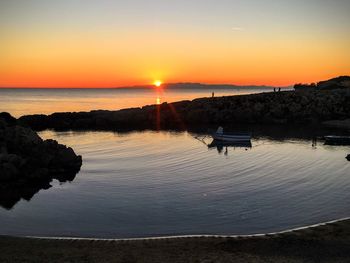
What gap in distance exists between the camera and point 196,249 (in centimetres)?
2183

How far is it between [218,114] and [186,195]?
6468 centimetres

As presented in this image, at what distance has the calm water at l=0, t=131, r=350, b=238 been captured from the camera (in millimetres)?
27250

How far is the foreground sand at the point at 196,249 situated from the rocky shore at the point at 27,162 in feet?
45.1

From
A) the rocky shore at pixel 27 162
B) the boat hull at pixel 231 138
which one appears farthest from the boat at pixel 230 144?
the rocky shore at pixel 27 162

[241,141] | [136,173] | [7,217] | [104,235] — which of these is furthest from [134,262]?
[241,141]

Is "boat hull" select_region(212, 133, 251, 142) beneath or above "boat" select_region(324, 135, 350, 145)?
above

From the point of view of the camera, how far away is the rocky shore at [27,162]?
38.1m

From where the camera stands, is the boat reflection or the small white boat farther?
the small white boat

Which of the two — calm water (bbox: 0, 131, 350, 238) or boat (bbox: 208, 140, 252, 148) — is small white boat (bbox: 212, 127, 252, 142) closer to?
boat (bbox: 208, 140, 252, 148)

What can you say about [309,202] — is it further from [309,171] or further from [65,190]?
[65,190]

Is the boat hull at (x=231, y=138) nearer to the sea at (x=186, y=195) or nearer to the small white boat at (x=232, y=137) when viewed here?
the small white boat at (x=232, y=137)

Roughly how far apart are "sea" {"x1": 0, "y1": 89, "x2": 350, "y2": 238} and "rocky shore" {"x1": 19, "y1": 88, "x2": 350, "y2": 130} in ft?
108

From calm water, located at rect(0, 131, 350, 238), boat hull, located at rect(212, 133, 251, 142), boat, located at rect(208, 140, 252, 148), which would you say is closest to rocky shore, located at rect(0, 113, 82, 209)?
calm water, located at rect(0, 131, 350, 238)

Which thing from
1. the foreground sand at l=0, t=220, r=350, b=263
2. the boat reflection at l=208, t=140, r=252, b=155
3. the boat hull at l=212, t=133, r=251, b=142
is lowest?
the foreground sand at l=0, t=220, r=350, b=263
